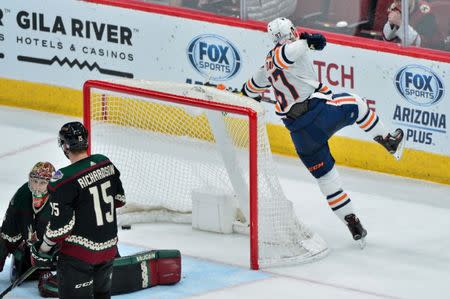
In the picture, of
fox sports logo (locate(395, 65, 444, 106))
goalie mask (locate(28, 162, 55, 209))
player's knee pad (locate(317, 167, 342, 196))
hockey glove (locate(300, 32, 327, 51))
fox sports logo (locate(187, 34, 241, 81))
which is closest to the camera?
goalie mask (locate(28, 162, 55, 209))

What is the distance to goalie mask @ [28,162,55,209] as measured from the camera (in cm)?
834

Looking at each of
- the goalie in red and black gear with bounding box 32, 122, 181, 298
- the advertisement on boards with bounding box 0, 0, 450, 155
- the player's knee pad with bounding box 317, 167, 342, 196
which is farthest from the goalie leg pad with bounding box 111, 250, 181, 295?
the advertisement on boards with bounding box 0, 0, 450, 155

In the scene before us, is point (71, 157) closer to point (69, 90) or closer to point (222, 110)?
point (222, 110)

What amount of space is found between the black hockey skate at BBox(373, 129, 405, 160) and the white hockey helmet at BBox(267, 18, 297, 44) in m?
0.90

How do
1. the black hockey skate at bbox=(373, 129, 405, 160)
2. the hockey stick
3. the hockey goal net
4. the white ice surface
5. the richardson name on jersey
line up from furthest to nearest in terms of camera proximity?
the black hockey skate at bbox=(373, 129, 405, 160) < the hockey goal net < the white ice surface < the hockey stick < the richardson name on jersey

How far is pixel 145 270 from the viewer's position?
8.71 m

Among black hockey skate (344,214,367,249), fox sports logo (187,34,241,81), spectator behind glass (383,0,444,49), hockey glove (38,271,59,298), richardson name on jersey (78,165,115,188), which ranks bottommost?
hockey glove (38,271,59,298)

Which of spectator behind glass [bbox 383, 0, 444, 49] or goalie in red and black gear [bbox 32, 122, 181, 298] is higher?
spectator behind glass [bbox 383, 0, 444, 49]

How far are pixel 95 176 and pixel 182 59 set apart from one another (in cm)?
427

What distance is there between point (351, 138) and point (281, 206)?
1833 millimetres

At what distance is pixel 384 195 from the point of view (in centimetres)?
1058

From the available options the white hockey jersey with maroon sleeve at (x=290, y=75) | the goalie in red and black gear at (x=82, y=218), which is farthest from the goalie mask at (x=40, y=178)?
the white hockey jersey with maroon sleeve at (x=290, y=75)

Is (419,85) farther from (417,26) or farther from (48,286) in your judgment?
(48,286)

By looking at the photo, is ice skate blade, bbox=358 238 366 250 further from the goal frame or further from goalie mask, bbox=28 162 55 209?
goalie mask, bbox=28 162 55 209
